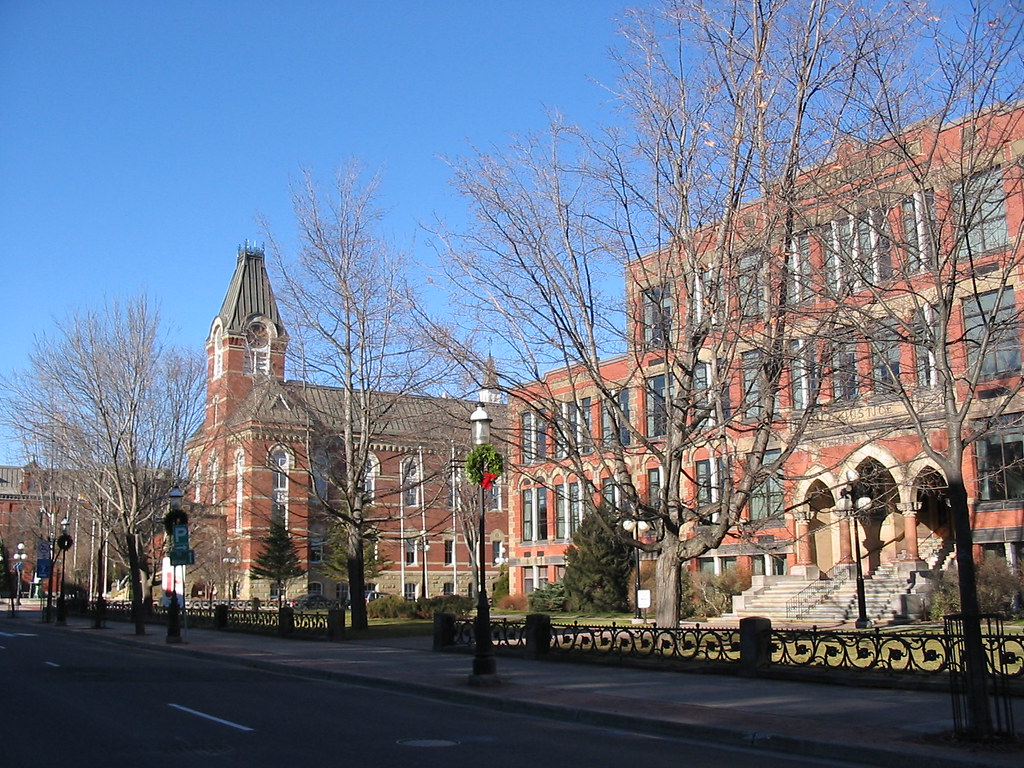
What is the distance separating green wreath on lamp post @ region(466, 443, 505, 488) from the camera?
18.1 m

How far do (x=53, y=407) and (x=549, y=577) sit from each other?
87.4 feet

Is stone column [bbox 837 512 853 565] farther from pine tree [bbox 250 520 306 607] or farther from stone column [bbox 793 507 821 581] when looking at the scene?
pine tree [bbox 250 520 306 607]

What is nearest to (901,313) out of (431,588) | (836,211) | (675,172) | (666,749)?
(836,211)

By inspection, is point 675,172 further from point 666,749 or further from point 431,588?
point 431,588

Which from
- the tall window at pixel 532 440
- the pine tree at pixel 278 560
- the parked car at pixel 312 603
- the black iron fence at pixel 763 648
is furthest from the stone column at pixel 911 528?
the pine tree at pixel 278 560

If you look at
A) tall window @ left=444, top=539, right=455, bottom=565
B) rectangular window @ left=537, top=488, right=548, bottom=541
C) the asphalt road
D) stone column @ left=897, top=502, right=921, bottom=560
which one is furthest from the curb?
tall window @ left=444, top=539, right=455, bottom=565

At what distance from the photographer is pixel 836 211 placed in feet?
47.9

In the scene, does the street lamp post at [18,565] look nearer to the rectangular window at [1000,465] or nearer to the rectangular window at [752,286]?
the rectangular window at [1000,465]

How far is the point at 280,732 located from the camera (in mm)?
12016

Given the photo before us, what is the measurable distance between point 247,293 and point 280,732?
255ft

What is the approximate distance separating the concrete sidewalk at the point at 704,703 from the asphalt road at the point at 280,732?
372 millimetres

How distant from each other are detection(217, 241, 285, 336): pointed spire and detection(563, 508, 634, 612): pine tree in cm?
4704

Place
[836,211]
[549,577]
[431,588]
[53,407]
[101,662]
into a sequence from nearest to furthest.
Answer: [836,211] → [101,662] → [53,407] → [549,577] → [431,588]

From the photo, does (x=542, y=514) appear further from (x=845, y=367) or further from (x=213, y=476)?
(x=845, y=367)
